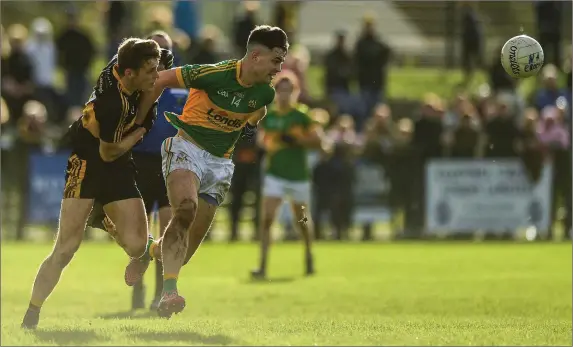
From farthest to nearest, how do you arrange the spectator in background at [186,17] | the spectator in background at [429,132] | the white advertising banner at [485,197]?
the spectator in background at [186,17] → the spectator in background at [429,132] → the white advertising banner at [485,197]

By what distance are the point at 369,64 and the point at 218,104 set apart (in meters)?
14.4

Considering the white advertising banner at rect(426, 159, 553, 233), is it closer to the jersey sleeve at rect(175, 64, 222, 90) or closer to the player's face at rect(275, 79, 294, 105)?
the player's face at rect(275, 79, 294, 105)

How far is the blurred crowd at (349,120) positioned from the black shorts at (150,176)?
30.1 ft

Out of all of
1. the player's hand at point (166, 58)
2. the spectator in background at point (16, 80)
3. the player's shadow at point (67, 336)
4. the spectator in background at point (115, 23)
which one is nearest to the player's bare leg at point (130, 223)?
the player's shadow at point (67, 336)

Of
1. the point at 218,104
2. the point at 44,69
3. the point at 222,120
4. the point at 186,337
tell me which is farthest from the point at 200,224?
the point at 44,69

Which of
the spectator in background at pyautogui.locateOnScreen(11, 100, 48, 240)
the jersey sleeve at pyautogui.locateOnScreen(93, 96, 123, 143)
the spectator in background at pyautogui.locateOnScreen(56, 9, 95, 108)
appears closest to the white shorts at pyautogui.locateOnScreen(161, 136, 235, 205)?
the jersey sleeve at pyautogui.locateOnScreen(93, 96, 123, 143)

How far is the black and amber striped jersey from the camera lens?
9.71m

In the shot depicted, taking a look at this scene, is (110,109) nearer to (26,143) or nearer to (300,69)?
(26,143)

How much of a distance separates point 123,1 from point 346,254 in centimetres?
819

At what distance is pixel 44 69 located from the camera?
959 inches

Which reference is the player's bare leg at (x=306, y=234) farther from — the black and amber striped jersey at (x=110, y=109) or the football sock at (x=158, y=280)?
the black and amber striped jersey at (x=110, y=109)

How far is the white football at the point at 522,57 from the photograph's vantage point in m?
11.0

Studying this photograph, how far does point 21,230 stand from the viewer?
72.8 ft

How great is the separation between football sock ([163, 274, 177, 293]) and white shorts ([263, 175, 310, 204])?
24.1ft
